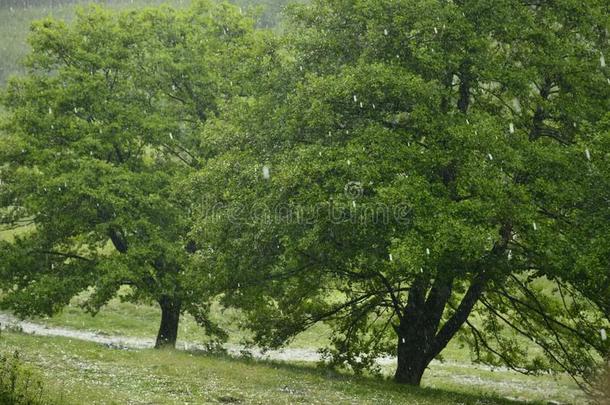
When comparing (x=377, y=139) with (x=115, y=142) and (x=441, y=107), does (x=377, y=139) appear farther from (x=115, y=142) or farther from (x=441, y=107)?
(x=115, y=142)

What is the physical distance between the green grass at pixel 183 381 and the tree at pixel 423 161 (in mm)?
3566

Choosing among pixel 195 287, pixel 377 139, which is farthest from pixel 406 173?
pixel 195 287

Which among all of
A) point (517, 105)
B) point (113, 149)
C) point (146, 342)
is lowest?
point (146, 342)

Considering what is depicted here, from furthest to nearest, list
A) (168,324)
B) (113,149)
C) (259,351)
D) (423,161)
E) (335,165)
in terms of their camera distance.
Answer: (259,351) → (168,324) → (113,149) → (423,161) → (335,165)

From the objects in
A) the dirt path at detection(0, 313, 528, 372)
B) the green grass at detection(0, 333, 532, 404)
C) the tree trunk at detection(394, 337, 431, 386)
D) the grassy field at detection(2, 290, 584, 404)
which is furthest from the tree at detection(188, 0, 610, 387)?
the dirt path at detection(0, 313, 528, 372)

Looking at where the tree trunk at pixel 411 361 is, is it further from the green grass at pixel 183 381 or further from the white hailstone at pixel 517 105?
the white hailstone at pixel 517 105

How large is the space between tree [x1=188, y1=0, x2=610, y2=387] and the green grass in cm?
357

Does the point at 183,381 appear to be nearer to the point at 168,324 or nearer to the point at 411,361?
the point at 411,361

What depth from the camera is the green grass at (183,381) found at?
754 inches

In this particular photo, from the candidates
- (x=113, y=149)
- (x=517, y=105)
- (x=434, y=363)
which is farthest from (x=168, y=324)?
(x=517, y=105)

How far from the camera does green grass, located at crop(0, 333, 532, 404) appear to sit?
19156mm

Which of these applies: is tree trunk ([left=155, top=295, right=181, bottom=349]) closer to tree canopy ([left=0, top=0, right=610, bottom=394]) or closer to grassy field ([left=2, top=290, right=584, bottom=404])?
tree canopy ([left=0, top=0, right=610, bottom=394])

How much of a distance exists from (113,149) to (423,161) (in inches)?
726

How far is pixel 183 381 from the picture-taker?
72.3 ft
